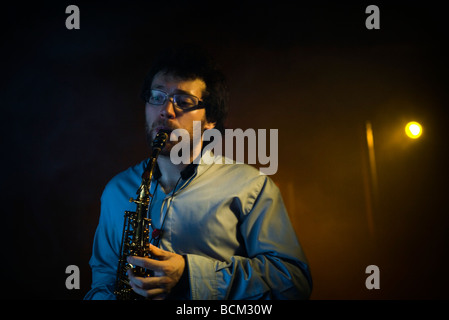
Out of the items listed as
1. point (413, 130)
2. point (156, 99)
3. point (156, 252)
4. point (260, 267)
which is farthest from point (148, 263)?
point (413, 130)

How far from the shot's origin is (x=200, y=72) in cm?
197

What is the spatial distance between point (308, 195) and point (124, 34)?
186 cm

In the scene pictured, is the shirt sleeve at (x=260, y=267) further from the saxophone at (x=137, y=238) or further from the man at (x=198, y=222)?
the saxophone at (x=137, y=238)

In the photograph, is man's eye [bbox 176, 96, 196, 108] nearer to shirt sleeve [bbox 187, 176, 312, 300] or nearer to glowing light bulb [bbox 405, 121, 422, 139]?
shirt sleeve [bbox 187, 176, 312, 300]

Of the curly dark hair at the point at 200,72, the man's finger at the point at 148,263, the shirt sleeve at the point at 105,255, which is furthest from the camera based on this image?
the curly dark hair at the point at 200,72

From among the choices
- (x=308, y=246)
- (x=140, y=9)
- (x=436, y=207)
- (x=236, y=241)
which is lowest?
(x=308, y=246)

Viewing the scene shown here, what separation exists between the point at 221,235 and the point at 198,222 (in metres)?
0.14

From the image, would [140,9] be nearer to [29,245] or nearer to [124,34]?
[124,34]

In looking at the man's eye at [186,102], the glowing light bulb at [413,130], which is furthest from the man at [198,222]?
the glowing light bulb at [413,130]

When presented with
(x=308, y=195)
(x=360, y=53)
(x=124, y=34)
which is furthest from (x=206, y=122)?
(x=360, y=53)

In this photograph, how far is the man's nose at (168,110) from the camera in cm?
172

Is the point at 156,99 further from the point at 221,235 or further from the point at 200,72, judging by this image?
the point at 221,235

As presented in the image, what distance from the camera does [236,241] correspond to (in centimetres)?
166

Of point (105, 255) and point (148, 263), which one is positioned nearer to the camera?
point (148, 263)
